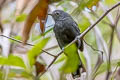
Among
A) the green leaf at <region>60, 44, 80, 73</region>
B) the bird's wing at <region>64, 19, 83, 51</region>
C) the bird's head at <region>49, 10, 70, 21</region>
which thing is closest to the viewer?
the green leaf at <region>60, 44, 80, 73</region>

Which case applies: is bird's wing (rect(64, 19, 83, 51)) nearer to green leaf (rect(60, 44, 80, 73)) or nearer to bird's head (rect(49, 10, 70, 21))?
bird's head (rect(49, 10, 70, 21))

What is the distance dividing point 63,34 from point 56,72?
52cm

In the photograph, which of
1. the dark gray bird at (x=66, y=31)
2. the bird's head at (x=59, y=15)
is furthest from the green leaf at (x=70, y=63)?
the bird's head at (x=59, y=15)

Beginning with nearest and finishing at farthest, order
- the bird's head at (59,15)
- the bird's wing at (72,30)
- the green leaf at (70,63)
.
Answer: the green leaf at (70,63) → the bird's wing at (72,30) → the bird's head at (59,15)

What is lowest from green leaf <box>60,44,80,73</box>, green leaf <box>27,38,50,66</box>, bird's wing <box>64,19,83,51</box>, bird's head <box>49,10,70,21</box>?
green leaf <box>60,44,80,73</box>

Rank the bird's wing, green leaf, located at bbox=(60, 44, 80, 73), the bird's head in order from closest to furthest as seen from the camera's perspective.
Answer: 1. green leaf, located at bbox=(60, 44, 80, 73)
2. the bird's wing
3. the bird's head

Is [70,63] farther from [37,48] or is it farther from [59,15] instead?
[59,15]

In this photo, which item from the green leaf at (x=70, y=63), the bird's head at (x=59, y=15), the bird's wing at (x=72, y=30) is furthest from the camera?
the bird's head at (x=59, y=15)

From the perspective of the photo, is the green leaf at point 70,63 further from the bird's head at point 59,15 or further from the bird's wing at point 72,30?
the bird's head at point 59,15

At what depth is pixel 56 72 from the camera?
85.4 inches

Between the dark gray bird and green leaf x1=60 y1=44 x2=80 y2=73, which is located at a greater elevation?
the dark gray bird

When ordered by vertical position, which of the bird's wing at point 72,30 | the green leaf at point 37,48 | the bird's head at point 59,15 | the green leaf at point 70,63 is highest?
the bird's head at point 59,15

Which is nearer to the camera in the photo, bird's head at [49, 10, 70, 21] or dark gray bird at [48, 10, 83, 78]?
dark gray bird at [48, 10, 83, 78]

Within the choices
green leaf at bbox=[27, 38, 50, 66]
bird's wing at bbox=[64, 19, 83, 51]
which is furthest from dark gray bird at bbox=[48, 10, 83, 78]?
green leaf at bbox=[27, 38, 50, 66]
